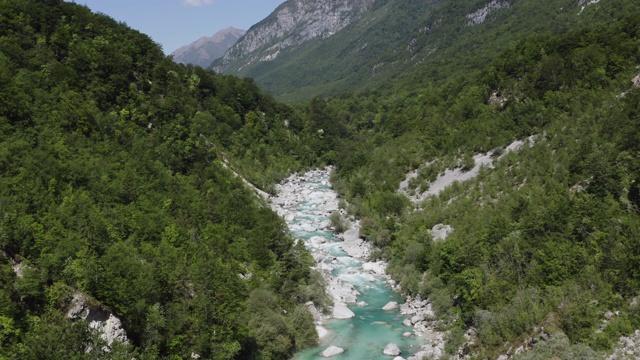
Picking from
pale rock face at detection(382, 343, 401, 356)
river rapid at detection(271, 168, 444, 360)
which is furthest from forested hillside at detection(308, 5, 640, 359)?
pale rock face at detection(382, 343, 401, 356)

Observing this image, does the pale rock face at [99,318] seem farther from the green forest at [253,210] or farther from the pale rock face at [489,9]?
the pale rock face at [489,9]

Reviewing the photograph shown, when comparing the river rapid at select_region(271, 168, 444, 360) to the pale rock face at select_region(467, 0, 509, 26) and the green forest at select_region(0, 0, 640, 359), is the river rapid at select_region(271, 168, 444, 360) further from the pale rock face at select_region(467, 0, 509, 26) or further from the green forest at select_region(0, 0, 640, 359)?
the pale rock face at select_region(467, 0, 509, 26)

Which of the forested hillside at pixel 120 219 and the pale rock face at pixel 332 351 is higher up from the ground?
the forested hillside at pixel 120 219

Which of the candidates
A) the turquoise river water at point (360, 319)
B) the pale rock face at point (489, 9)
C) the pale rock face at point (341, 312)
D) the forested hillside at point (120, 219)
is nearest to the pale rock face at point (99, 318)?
the forested hillside at point (120, 219)

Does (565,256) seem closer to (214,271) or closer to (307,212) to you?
(214,271)

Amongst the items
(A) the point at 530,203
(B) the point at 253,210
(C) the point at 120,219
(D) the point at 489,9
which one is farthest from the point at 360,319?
(D) the point at 489,9

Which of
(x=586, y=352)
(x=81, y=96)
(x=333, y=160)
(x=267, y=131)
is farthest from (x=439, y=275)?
(x=333, y=160)
